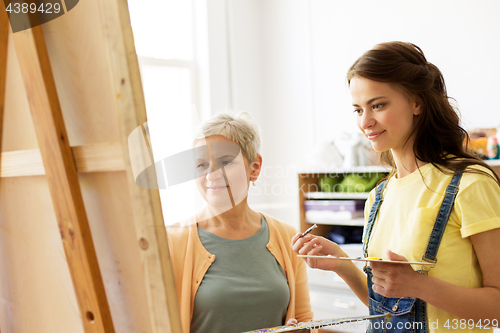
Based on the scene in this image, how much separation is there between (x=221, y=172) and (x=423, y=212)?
1.57 ft

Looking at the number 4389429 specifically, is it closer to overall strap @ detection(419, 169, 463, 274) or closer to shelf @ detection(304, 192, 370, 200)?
overall strap @ detection(419, 169, 463, 274)

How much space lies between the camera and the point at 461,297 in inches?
33.3

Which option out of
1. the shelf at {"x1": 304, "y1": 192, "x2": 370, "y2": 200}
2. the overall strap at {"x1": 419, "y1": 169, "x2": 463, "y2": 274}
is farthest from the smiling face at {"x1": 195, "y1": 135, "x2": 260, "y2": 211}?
the shelf at {"x1": 304, "y1": 192, "x2": 370, "y2": 200}

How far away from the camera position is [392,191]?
1.04m

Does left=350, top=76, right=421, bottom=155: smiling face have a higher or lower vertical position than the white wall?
lower

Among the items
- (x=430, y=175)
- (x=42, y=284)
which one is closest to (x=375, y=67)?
(x=430, y=175)

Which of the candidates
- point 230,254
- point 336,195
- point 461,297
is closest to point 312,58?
point 336,195

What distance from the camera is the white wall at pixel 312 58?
2545 mm

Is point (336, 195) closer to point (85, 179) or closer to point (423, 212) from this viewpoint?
point (423, 212)

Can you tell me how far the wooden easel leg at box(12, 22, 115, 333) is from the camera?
789mm

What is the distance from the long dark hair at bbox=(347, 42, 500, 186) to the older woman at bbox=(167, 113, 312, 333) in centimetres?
36

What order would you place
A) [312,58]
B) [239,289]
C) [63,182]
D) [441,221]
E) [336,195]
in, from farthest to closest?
[312,58] → [336,195] → [239,289] → [441,221] → [63,182]

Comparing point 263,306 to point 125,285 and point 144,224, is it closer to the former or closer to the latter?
point 125,285

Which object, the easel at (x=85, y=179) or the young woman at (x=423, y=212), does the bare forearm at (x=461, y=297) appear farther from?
the easel at (x=85, y=179)
